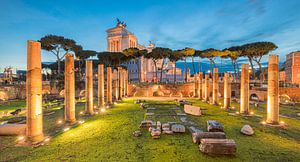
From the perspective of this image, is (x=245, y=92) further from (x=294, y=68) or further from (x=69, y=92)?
(x=294, y=68)

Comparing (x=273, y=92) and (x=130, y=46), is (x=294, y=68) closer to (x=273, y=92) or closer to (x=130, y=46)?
(x=273, y=92)

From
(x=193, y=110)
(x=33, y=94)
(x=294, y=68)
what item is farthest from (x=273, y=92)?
(x=294, y=68)

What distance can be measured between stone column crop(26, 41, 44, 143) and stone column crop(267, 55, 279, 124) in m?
14.1

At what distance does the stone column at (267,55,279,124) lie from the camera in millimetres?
10914

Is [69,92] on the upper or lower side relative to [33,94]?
lower

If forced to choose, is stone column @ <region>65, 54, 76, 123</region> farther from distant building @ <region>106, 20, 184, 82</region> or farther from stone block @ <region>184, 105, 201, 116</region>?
distant building @ <region>106, 20, 184, 82</region>

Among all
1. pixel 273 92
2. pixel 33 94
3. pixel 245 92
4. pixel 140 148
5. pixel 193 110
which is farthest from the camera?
pixel 193 110

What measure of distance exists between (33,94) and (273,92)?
47.6 feet

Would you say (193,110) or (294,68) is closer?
(193,110)

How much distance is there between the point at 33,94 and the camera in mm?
7664

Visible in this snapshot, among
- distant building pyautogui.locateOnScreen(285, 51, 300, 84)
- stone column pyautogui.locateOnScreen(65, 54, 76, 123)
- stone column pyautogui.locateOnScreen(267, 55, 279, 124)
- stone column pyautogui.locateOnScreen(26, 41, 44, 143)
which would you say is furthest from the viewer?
distant building pyautogui.locateOnScreen(285, 51, 300, 84)

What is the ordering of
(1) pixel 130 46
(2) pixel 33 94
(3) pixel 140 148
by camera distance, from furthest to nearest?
(1) pixel 130 46 < (2) pixel 33 94 < (3) pixel 140 148

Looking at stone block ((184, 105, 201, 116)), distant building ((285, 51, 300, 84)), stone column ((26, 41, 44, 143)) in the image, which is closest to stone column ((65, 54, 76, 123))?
stone column ((26, 41, 44, 143))

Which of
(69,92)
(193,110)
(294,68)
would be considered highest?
(294,68)
